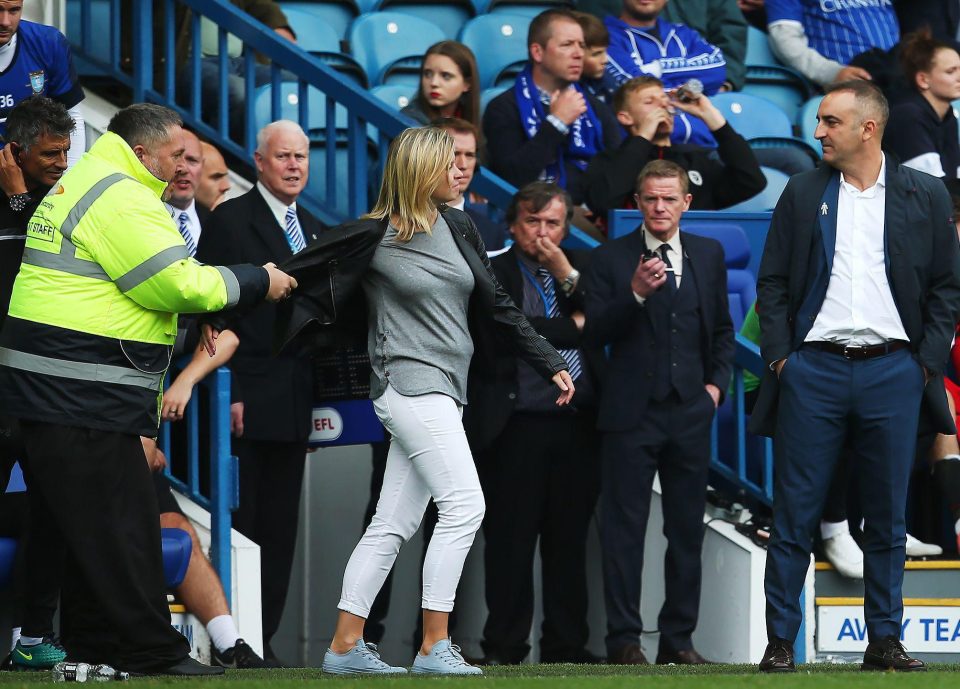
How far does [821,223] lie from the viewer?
5.75 meters

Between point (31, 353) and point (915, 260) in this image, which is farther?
point (915, 260)

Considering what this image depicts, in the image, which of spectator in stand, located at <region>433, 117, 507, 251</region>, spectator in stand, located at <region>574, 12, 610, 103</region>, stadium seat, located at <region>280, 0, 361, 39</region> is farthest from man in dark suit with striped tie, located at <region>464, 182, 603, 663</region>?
stadium seat, located at <region>280, 0, 361, 39</region>

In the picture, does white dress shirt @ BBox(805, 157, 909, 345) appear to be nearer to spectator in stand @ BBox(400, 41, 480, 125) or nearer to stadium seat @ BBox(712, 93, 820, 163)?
spectator in stand @ BBox(400, 41, 480, 125)

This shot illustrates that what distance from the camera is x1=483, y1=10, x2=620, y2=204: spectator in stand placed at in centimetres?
A: 827

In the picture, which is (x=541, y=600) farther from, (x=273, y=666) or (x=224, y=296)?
(x=224, y=296)

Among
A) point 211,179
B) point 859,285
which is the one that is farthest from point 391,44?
point 859,285

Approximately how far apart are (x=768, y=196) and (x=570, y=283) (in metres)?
2.32

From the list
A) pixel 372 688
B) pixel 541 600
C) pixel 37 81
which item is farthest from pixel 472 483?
pixel 37 81

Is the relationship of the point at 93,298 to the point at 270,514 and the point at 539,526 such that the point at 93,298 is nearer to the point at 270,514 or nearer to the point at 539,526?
the point at 270,514

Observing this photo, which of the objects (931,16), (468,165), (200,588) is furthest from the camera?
(931,16)

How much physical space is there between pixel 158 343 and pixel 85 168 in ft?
1.92

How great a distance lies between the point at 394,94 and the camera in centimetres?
952

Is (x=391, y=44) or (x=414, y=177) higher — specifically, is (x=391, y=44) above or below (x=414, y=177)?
above

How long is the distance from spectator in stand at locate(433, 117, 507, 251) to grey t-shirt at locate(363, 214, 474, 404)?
176cm
